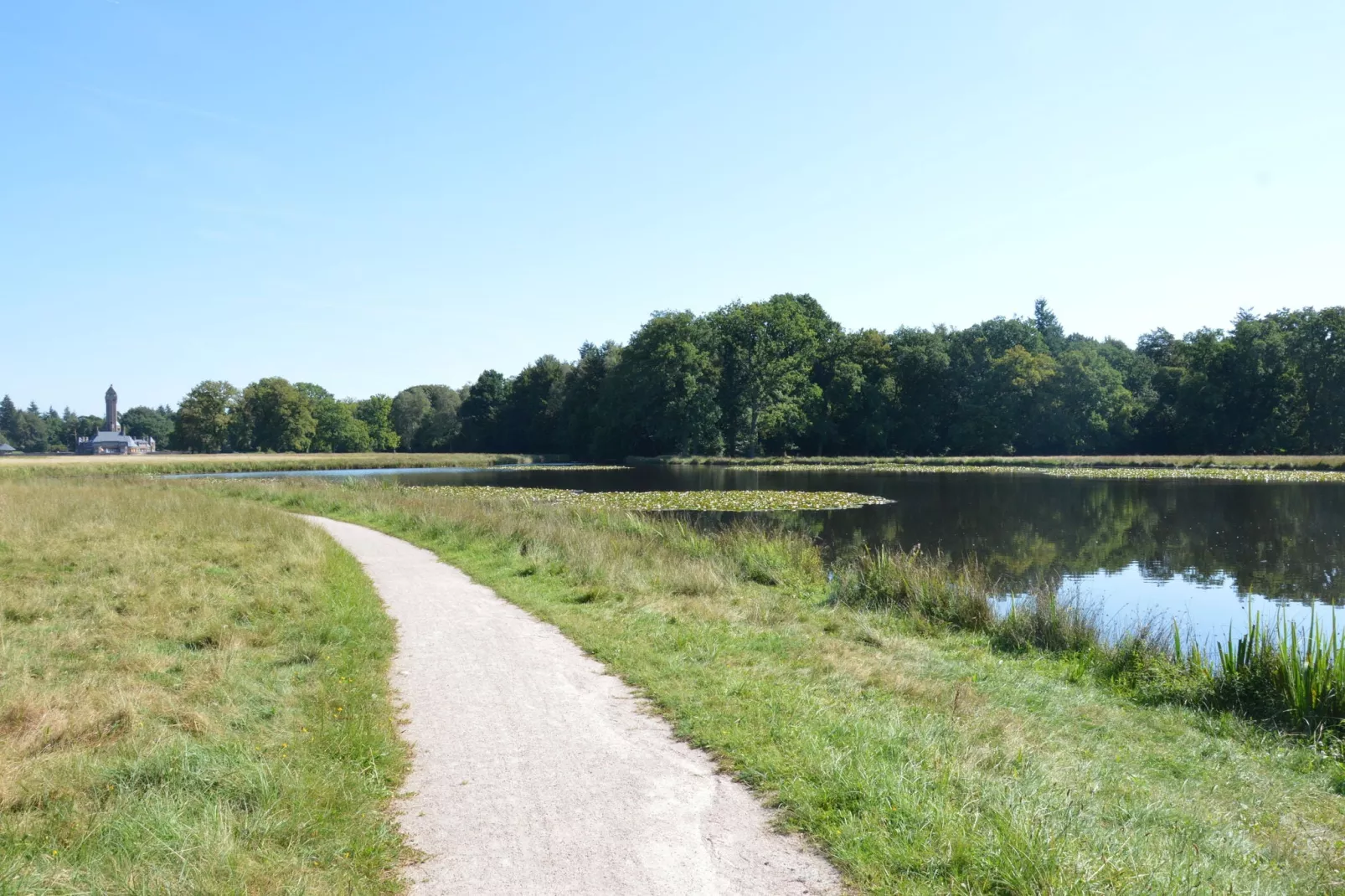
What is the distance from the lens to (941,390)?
3228 inches

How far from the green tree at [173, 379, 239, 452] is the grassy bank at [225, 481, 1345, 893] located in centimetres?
10810

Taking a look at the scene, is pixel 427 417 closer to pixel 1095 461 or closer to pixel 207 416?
pixel 207 416

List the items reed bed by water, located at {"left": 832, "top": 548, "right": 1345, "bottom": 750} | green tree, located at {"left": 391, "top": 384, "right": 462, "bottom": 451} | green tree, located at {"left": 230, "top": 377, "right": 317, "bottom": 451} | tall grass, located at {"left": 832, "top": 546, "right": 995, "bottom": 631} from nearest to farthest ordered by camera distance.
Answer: reed bed by water, located at {"left": 832, "top": 548, "right": 1345, "bottom": 750} → tall grass, located at {"left": 832, "top": 546, "right": 995, "bottom": 631} → green tree, located at {"left": 230, "top": 377, "right": 317, "bottom": 451} → green tree, located at {"left": 391, "top": 384, "right": 462, "bottom": 451}

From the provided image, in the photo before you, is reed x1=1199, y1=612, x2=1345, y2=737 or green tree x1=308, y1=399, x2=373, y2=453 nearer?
reed x1=1199, y1=612, x2=1345, y2=737

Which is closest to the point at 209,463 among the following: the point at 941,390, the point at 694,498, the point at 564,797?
the point at 694,498

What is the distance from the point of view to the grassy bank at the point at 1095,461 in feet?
177

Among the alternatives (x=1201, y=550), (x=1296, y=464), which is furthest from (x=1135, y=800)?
(x=1296, y=464)

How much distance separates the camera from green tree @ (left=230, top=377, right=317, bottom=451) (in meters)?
106

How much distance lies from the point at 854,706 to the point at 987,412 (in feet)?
250

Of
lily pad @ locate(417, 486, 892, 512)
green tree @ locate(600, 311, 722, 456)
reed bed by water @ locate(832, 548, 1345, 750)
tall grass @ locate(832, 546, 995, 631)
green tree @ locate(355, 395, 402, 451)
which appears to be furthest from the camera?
green tree @ locate(355, 395, 402, 451)

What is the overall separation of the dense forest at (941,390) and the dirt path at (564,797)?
Result: 227 ft

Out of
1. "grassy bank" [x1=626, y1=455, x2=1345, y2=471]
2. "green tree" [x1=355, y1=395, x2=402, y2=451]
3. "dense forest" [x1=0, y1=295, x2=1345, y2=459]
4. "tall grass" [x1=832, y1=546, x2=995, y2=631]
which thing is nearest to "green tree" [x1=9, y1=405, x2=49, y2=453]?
"green tree" [x1=355, y1=395, x2=402, y2=451]

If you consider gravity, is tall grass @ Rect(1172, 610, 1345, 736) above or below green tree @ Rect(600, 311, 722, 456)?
below

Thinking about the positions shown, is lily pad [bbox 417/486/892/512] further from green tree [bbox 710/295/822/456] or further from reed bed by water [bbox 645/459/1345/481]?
green tree [bbox 710/295/822/456]
